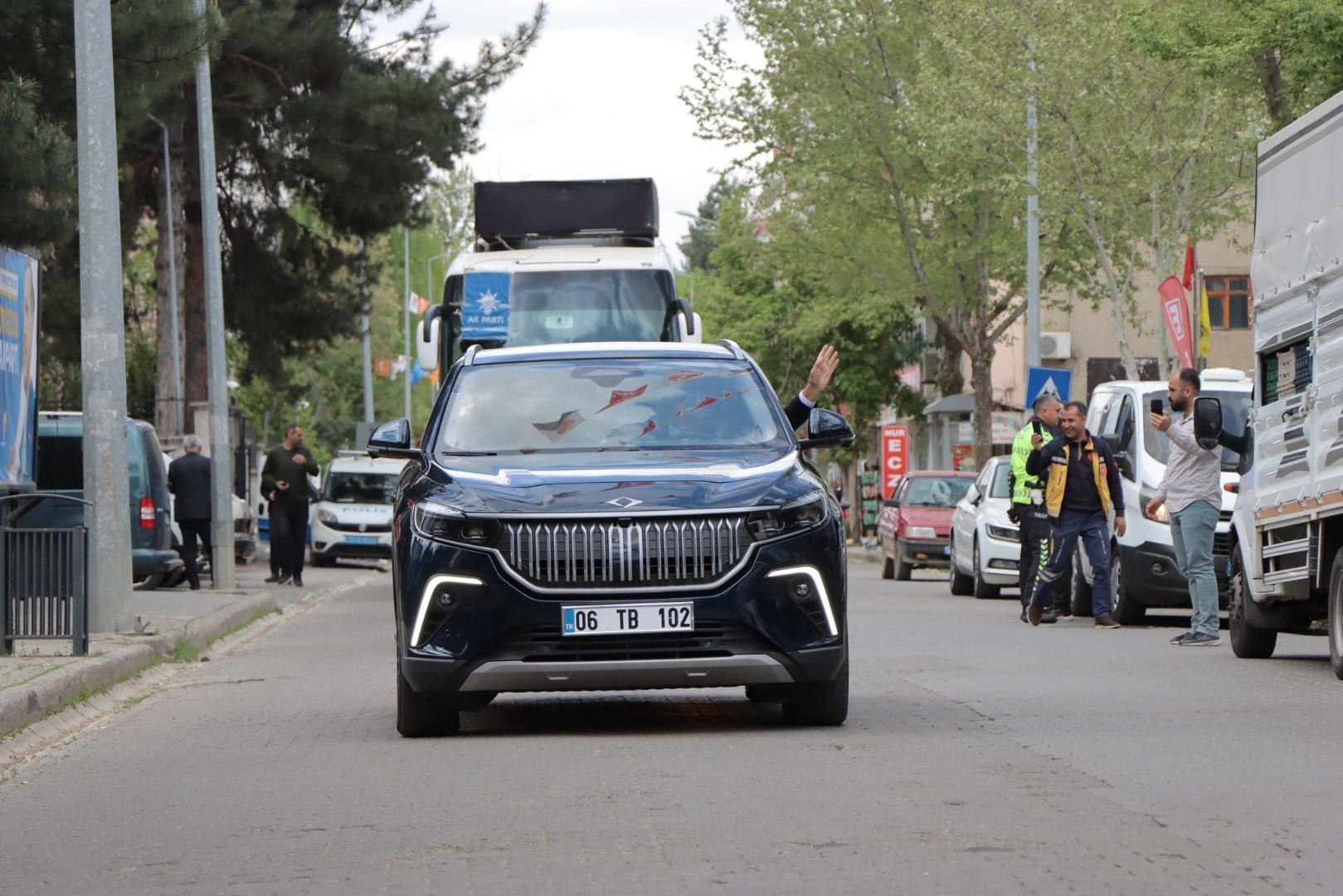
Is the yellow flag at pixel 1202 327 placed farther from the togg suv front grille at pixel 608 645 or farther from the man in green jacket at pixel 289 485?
the togg suv front grille at pixel 608 645

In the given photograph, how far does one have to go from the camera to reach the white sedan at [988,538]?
85.2 feet

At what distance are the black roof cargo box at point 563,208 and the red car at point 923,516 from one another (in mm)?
10725

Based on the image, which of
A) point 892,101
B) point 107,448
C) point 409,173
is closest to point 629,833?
point 107,448

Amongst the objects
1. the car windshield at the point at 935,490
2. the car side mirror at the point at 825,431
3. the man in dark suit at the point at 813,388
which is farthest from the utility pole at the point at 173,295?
the car side mirror at the point at 825,431

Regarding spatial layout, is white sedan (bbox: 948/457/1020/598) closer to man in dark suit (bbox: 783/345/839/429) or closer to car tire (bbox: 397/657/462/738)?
man in dark suit (bbox: 783/345/839/429)

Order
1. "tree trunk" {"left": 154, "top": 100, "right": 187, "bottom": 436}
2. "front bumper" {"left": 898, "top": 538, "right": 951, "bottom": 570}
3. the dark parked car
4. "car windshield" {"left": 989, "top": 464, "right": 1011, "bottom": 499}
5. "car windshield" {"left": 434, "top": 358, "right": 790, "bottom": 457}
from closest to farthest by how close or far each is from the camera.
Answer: "car windshield" {"left": 434, "top": 358, "right": 790, "bottom": 457}, the dark parked car, "car windshield" {"left": 989, "top": 464, "right": 1011, "bottom": 499}, "front bumper" {"left": 898, "top": 538, "right": 951, "bottom": 570}, "tree trunk" {"left": 154, "top": 100, "right": 187, "bottom": 436}

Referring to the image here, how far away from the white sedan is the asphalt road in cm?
1235

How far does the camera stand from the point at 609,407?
35.7ft

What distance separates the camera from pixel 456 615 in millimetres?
9680

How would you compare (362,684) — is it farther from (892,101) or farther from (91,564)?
(892,101)

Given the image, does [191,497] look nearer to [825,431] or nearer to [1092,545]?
[1092,545]

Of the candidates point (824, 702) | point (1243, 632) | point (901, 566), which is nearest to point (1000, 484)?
point (901, 566)

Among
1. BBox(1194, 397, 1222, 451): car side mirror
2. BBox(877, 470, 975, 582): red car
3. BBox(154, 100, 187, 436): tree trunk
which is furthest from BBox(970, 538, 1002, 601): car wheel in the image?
BBox(154, 100, 187, 436): tree trunk

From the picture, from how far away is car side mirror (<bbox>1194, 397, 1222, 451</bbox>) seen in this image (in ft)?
47.8
